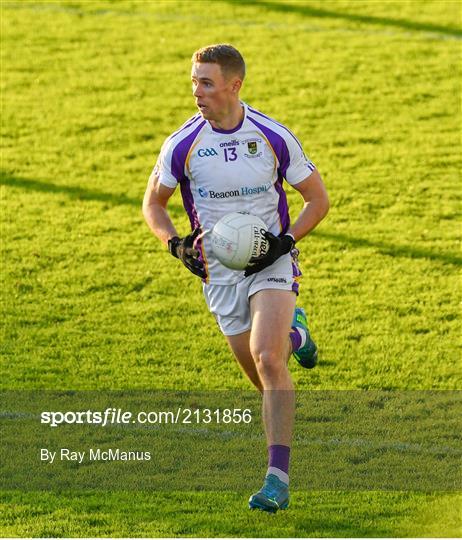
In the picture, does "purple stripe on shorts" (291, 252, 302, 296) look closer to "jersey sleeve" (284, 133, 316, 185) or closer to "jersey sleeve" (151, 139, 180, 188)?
"jersey sleeve" (284, 133, 316, 185)

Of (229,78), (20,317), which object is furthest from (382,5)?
(229,78)

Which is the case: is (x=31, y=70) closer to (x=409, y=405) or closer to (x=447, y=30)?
(x=447, y=30)

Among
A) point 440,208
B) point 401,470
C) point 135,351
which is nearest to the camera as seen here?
point 401,470

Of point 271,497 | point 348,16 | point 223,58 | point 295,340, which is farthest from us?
point 348,16

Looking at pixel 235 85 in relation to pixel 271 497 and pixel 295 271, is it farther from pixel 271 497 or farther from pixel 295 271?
pixel 271 497

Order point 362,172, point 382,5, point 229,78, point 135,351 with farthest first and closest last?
point 382,5, point 362,172, point 135,351, point 229,78

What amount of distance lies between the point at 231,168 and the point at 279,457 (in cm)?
170

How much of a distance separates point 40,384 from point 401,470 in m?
3.02

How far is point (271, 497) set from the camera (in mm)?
7531

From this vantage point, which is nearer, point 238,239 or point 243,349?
point 238,239

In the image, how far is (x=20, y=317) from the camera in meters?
11.6

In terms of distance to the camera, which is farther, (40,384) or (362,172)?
(362,172)
